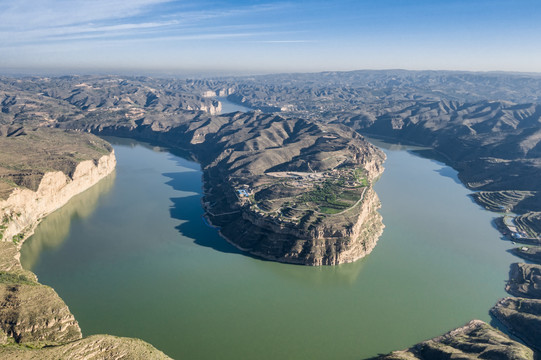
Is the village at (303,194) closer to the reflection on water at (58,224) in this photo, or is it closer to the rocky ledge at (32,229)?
the rocky ledge at (32,229)

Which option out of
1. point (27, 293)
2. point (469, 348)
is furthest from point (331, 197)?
point (27, 293)

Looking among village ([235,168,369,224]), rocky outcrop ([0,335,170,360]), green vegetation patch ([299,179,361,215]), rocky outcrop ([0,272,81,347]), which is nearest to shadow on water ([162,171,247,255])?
village ([235,168,369,224])

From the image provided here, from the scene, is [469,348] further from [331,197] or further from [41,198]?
[41,198]

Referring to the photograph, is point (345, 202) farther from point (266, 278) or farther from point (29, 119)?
point (29, 119)

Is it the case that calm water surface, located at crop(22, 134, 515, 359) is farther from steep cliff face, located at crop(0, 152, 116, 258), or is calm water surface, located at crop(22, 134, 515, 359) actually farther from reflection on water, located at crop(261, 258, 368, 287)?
steep cliff face, located at crop(0, 152, 116, 258)

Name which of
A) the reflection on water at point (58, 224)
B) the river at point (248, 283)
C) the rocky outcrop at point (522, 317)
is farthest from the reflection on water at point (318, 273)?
the reflection on water at point (58, 224)

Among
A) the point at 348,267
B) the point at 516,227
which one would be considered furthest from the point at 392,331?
the point at 516,227

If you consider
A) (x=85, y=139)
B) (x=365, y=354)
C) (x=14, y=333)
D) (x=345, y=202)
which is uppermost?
(x=85, y=139)
